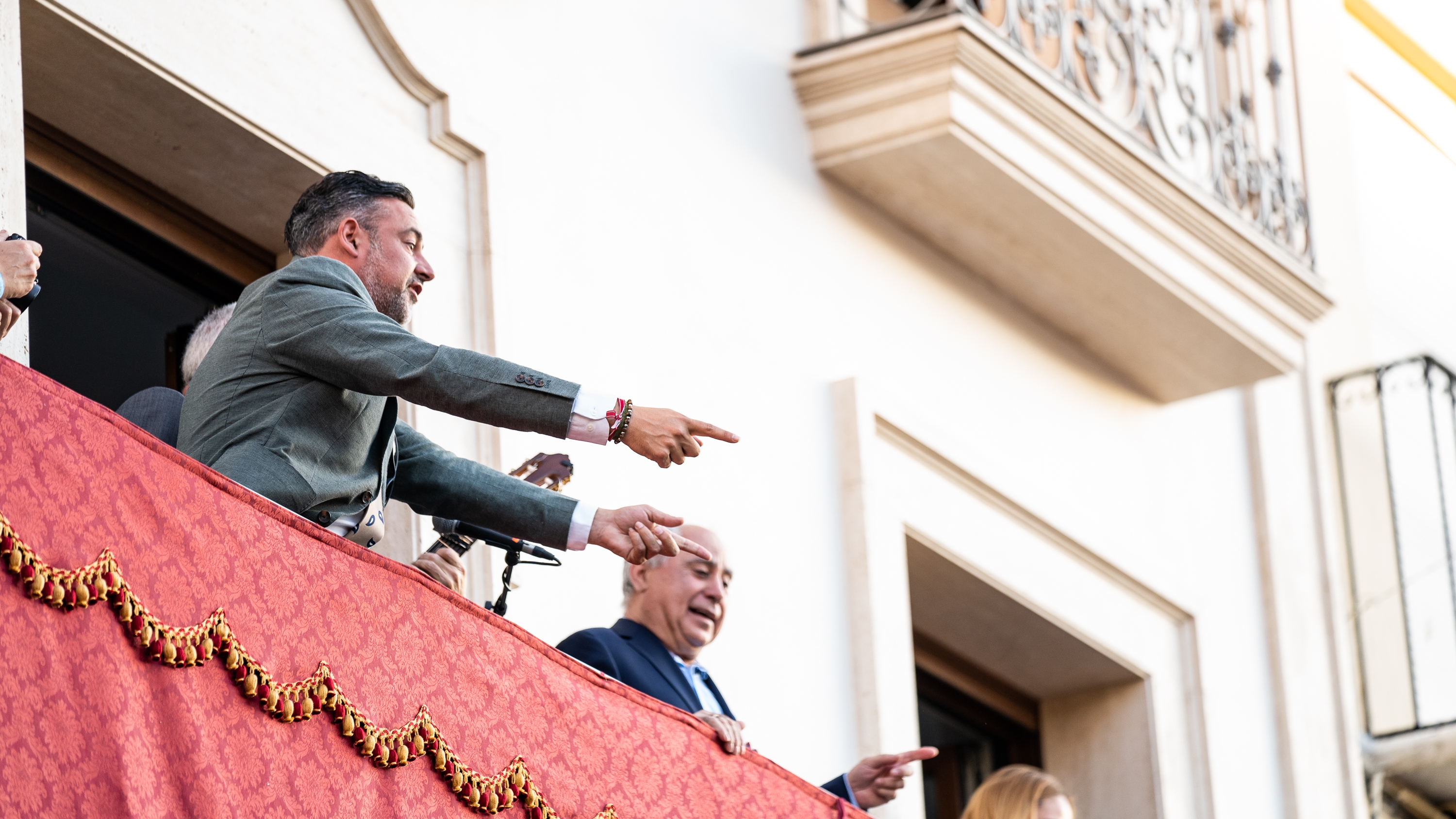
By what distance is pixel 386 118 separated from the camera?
572 centimetres

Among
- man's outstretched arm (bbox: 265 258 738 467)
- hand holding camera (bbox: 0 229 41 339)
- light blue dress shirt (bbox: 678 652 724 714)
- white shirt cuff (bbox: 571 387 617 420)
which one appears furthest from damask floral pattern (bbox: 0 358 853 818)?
light blue dress shirt (bbox: 678 652 724 714)

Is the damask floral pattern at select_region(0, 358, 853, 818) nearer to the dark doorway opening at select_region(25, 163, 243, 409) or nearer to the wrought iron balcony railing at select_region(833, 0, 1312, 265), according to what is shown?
the dark doorway opening at select_region(25, 163, 243, 409)

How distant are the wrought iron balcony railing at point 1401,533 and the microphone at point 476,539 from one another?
254 inches

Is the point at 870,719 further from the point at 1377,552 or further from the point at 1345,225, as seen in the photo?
the point at 1345,225

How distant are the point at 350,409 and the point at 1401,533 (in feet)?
25.8

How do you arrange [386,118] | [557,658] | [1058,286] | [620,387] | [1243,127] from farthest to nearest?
1. [1243,127]
2. [1058,286]
3. [620,387]
4. [386,118]
5. [557,658]

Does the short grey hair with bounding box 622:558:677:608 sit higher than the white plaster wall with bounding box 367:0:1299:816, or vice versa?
the white plaster wall with bounding box 367:0:1299:816

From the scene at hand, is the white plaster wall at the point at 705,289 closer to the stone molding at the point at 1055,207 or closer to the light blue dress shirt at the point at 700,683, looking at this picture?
the stone molding at the point at 1055,207

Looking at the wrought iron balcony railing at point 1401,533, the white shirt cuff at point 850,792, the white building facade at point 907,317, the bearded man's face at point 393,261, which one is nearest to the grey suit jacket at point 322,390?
the bearded man's face at point 393,261

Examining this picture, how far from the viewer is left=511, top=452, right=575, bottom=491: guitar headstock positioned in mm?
4445

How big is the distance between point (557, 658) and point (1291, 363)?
5482mm

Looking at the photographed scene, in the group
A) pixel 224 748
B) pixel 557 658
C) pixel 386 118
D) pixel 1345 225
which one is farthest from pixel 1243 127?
pixel 224 748

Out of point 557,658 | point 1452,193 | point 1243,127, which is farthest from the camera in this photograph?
point 1452,193

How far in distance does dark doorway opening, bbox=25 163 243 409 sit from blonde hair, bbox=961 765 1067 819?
218cm
